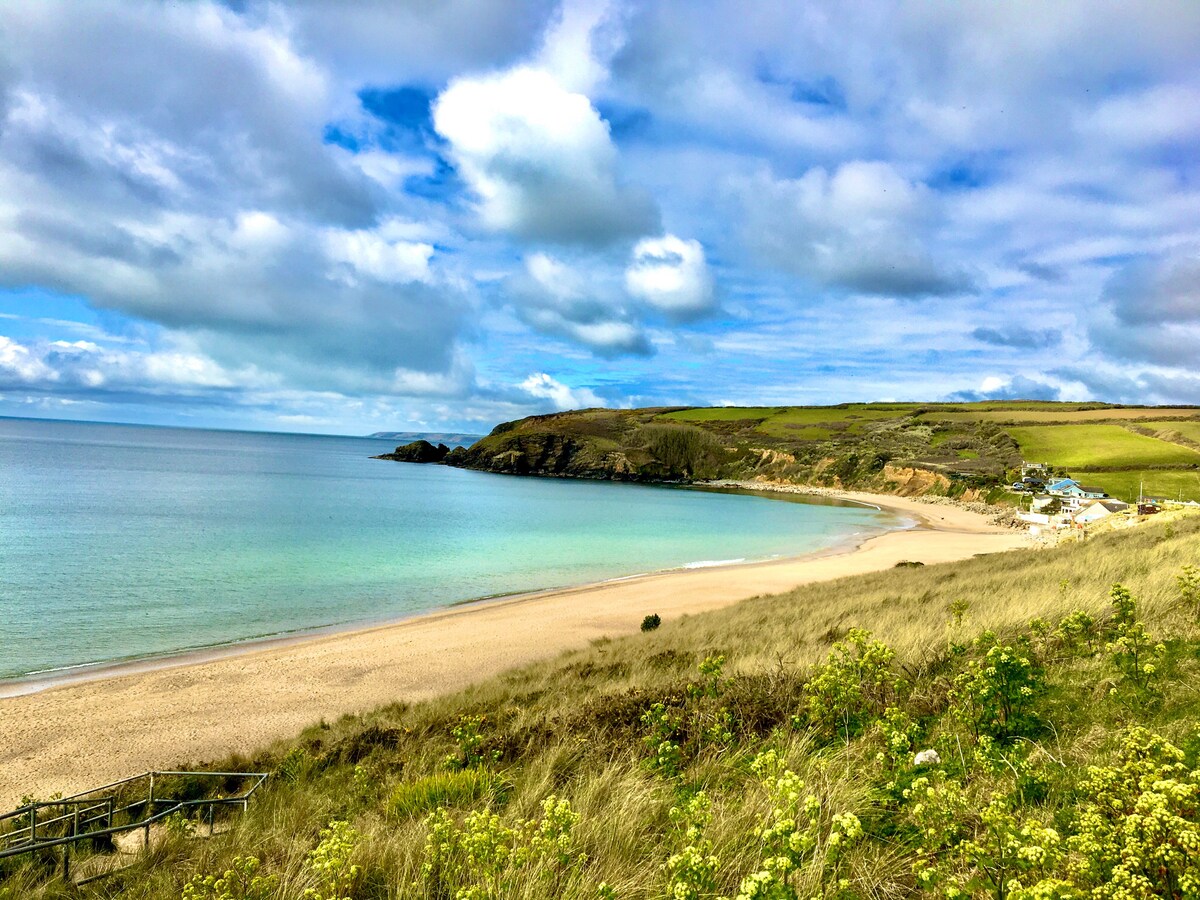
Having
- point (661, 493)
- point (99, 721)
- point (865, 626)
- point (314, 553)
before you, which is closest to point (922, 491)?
point (661, 493)

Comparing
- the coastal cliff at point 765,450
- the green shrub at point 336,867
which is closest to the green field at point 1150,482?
the coastal cliff at point 765,450

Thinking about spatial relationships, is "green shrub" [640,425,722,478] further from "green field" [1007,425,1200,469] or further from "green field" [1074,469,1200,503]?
"green field" [1074,469,1200,503]

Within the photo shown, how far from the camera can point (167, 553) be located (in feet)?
112

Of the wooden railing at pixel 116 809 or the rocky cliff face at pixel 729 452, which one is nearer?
the wooden railing at pixel 116 809

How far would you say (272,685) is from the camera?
57.5ft

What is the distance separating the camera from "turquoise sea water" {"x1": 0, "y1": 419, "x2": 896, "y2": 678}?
920 inches

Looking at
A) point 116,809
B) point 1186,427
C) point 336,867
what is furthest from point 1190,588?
point 1186,427

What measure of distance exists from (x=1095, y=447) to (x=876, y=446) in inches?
1381

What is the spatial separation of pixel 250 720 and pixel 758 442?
133631 mm

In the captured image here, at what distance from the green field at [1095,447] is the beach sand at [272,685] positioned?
83543 millimetres

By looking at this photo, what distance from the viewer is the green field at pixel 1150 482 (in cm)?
6931

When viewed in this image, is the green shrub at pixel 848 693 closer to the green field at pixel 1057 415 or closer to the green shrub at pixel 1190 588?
the green shrub at pixel 1190 588

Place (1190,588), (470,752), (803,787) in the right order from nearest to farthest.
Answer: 1. (803,787)
2. (1190,588)
3. (470,752)

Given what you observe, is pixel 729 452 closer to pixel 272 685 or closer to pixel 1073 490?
A: pixel 1073 490
